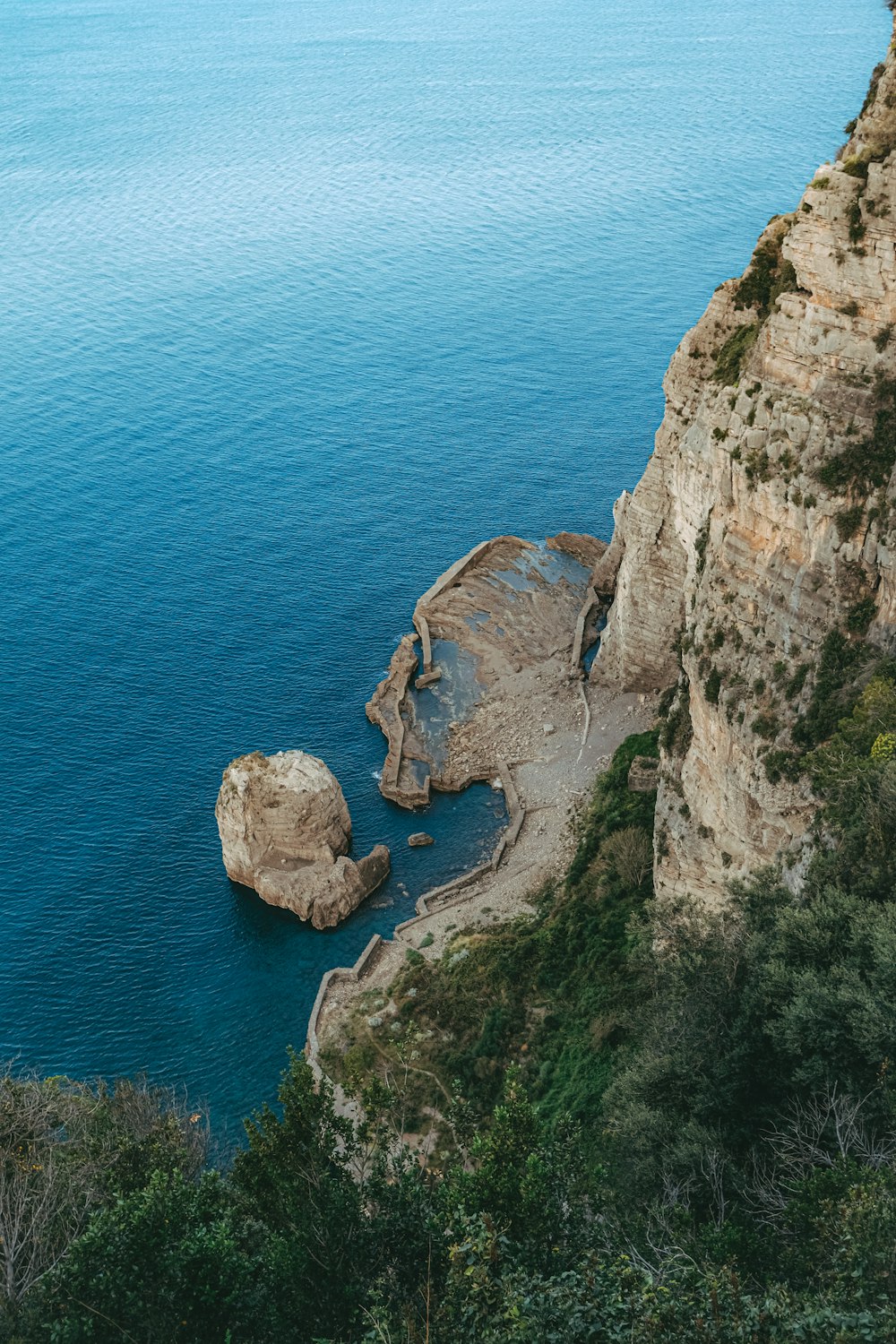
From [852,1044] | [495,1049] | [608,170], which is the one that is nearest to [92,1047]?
[495,1049]

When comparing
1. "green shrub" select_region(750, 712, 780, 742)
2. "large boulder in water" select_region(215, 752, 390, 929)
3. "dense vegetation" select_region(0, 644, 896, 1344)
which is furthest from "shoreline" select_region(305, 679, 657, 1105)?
"green shrub" select_region(750, 712, 780, 742)

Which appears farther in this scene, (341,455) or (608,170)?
(608,170)

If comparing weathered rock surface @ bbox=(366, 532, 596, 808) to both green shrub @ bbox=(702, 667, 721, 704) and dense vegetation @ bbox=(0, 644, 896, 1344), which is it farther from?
dense vegetation @ bbox=(0, 644, 896, 1344)

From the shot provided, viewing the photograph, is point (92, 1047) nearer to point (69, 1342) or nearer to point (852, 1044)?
point (69, 1342)

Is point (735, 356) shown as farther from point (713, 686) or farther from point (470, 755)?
point (470, 755)

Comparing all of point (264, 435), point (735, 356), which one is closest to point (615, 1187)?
point (735, 356)

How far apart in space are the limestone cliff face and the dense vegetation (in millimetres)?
2084

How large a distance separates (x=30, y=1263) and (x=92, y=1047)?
27.7 meters

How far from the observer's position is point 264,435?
352 feet

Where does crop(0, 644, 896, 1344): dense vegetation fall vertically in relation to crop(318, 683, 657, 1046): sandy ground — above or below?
above

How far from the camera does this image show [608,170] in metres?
165

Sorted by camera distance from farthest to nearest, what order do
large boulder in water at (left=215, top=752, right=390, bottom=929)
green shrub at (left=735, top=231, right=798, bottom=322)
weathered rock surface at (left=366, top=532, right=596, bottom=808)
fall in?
weathered rock surface at (left=366, top=532, right=596, bottom=808), large boulder in water at (left=215, top=752, right=390, bottom=929), green shrub at (left=735, top=231, right=798, bottom=322)

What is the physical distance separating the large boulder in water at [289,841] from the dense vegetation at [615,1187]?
71.0ft

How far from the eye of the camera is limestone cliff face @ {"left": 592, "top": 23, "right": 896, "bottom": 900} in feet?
121
